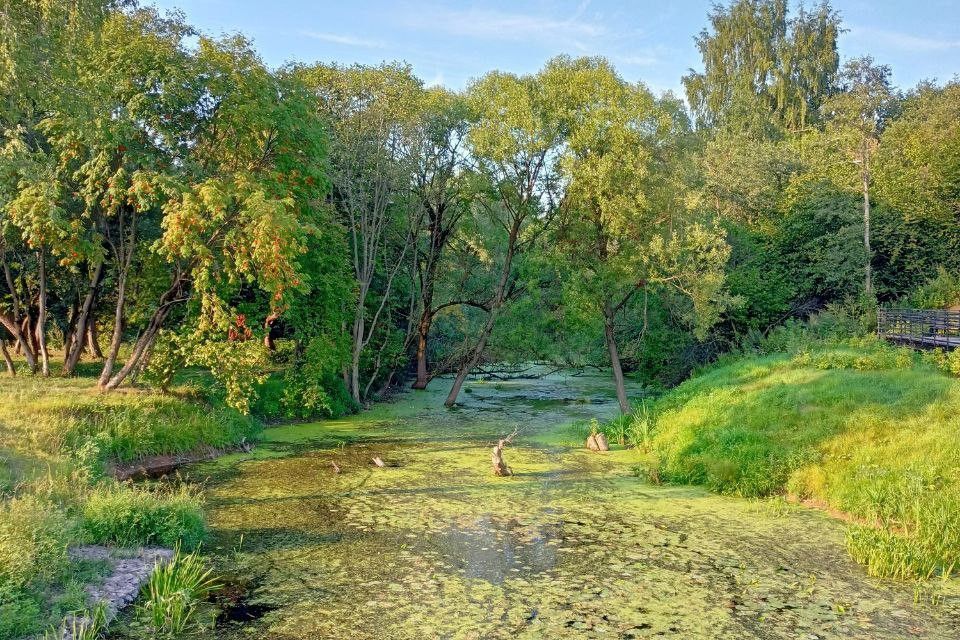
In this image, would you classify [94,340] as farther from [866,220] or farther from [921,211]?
[921,211]

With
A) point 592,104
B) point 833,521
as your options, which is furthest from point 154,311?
point 833,521

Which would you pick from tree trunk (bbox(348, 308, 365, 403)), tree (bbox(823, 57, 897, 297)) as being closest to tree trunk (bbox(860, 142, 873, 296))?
tree (bbox(823, 57, 897, 297))

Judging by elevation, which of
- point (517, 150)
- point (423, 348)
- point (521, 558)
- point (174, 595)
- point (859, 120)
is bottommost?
point (521, 558)

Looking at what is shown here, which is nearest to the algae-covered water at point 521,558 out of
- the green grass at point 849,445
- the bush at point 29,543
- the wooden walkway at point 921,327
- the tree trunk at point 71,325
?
the green grass at point 849,445

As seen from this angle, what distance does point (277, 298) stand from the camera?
1664cm

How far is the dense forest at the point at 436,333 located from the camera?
10672 millimetres

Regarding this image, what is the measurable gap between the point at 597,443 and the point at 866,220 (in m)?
21.9

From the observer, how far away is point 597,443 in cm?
2052

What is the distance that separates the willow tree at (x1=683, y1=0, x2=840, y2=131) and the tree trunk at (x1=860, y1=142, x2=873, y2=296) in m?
18.5

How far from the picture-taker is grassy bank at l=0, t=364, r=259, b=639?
27.2 ft

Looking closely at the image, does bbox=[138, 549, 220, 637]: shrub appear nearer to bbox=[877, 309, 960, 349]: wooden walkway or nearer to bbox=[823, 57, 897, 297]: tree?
bbox=[877, 309, 960, 349]: wooden walkway

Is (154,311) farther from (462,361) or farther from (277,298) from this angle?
(462,361)

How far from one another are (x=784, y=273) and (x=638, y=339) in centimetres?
1112

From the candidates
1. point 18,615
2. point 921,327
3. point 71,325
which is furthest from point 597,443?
point 71,325
